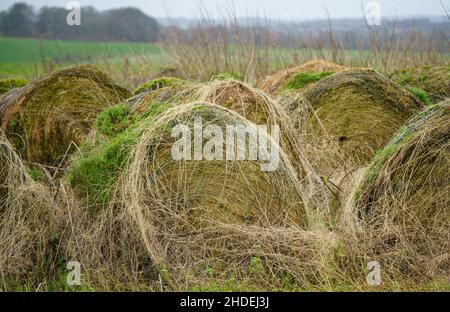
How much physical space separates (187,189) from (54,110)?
10.9ft

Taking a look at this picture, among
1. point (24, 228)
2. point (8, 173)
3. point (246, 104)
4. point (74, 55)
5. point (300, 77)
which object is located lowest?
point (24, 228)

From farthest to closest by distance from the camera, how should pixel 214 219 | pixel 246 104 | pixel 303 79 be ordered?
1. pixel 303 79
2. pixel 246 104
3. pixel 214 219

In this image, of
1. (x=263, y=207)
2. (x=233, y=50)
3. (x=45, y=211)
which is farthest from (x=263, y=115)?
(x=233, y=50)

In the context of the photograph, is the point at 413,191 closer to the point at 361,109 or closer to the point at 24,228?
the point at 361,109

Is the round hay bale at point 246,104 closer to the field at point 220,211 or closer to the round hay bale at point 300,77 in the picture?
the field at point 220,211

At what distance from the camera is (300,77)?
9359mm

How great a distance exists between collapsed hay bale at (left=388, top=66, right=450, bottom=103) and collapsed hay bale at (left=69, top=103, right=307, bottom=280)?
4434 millimetres

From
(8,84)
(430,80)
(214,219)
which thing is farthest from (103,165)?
(430,80)

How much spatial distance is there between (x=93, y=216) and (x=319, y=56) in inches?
361

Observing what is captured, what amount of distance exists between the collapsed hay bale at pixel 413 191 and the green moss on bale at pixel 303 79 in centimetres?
323

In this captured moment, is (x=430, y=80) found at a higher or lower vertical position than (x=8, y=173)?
higher

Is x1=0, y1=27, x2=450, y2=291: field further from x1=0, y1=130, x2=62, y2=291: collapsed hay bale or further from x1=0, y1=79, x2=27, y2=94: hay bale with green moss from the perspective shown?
x1=0, y1=79, x2=27, y2=94: hay bale with green moss

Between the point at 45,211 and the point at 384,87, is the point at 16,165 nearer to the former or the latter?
the point at 45,211

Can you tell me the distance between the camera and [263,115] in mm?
7074
